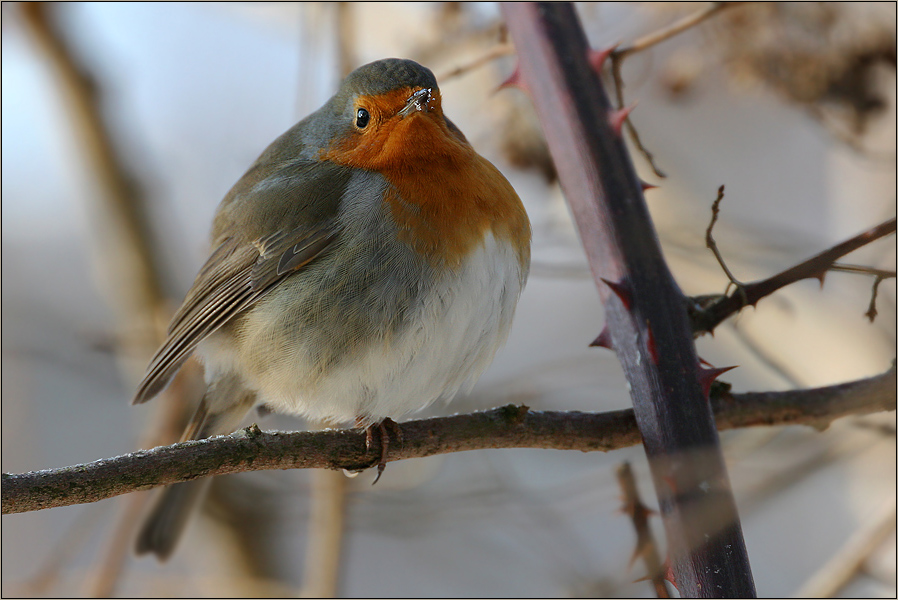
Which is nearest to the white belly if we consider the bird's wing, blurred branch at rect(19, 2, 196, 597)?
the bird's wing

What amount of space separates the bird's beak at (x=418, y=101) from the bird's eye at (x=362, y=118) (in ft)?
0.61

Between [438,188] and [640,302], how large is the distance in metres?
0.83

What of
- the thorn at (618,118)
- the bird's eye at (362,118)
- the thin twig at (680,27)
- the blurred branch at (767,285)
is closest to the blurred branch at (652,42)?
the thin twig at (680,27)

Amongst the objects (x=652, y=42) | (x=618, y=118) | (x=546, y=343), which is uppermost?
(x=652, y=42)

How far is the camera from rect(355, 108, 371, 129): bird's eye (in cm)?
249

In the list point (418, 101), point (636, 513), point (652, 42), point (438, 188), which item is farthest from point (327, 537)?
point (652, 42)

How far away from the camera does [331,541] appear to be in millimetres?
2811

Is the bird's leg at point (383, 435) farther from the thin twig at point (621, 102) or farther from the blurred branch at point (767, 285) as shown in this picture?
the thin twig at point (621, 102)

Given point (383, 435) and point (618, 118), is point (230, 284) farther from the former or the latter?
point (618, 118)

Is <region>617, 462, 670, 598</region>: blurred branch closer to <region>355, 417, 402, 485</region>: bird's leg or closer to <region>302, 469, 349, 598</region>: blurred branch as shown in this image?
<region>355, 417, 402, 485</region>: bird's leg

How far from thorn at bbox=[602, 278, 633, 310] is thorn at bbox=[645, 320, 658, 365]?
6cm

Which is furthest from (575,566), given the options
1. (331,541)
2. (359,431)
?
(359,431)

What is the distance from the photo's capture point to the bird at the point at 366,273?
226cm

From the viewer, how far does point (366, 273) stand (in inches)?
89.5
